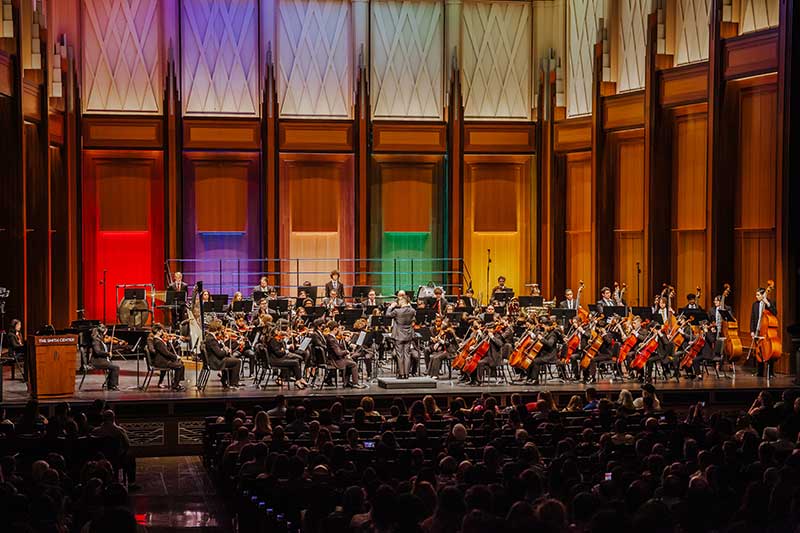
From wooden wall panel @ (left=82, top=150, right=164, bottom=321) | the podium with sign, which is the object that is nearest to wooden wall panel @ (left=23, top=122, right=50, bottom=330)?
wooden wall panel @ (left=82, top=150, right=164, bottom=321)

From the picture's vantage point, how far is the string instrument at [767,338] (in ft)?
59.0

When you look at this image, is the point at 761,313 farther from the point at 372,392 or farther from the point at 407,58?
the point at 407,58

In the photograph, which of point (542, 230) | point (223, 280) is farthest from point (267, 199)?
point (542, 230)

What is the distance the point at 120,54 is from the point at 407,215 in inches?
326

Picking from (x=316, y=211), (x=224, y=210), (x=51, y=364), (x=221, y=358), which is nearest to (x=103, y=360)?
(x=51, y=364)

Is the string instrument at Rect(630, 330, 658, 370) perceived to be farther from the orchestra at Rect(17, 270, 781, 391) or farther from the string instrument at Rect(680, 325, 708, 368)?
the string instrument at Rect(680, 325, 708, 368)

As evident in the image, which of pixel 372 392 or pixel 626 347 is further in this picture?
pixel 626 347

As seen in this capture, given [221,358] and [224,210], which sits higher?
[224,210]

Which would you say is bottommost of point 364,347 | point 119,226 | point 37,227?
point 364,347

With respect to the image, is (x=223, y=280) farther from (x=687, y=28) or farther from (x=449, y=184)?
(x=687, y=28)

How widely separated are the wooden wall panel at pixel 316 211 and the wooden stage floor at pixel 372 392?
898 centimetres

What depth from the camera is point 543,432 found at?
11102 mm

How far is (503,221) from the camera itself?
2764 centimetres

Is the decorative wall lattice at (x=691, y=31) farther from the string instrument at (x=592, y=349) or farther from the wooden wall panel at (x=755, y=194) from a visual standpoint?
the string instrument at (x=592, y=349)
